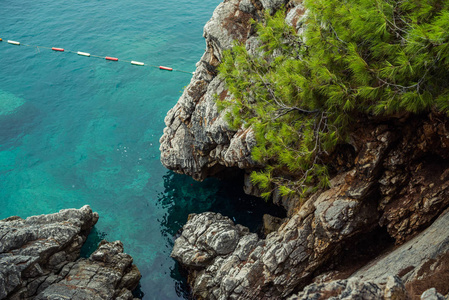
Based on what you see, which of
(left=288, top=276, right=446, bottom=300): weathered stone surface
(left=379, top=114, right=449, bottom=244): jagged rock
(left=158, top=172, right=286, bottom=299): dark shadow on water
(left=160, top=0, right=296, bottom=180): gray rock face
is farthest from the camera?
(left=158, top=172, right=286, bottom=299): dark shadow on water

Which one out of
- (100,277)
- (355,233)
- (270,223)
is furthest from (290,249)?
(100,277)

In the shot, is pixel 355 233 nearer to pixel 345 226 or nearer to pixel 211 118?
pixel 345 226

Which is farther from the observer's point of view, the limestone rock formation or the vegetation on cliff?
the limestone rock formation

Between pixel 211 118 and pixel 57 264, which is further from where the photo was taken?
pixel 211 118

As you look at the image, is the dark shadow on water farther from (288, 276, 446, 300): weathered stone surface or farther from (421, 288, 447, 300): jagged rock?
(421, 288, 447, 300): jagged rock

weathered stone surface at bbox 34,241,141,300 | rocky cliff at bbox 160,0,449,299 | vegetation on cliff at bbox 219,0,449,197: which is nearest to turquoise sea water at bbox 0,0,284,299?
weathered stone surface at bbox 34,241,141,300

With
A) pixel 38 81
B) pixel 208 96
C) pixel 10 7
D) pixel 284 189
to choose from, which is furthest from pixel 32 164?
pixel 10 7

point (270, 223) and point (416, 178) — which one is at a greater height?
point (416, 178)
